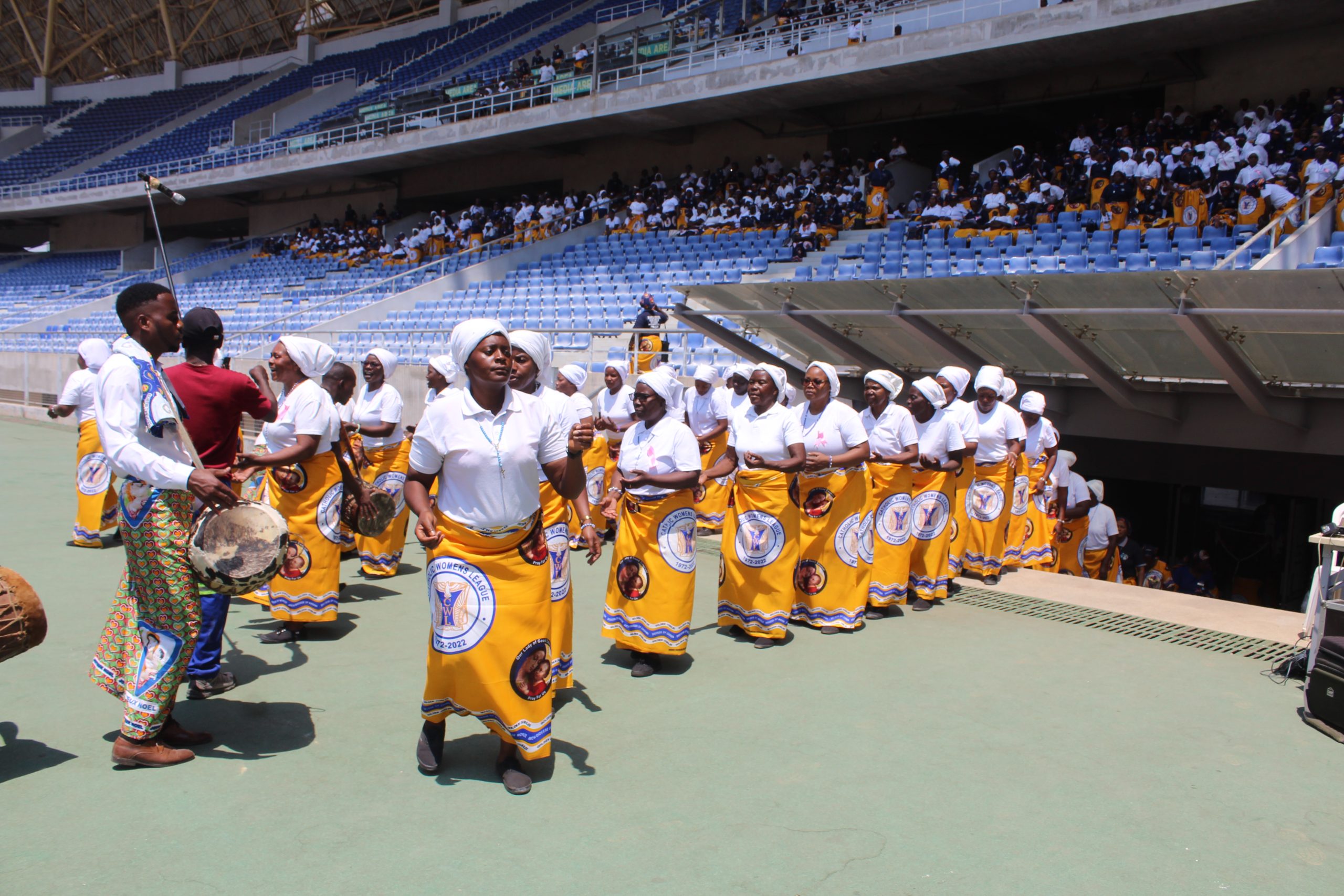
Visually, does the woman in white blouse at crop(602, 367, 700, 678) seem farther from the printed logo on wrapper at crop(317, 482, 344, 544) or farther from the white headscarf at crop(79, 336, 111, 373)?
the white headscarf at crop(79, 336, 111, 373)

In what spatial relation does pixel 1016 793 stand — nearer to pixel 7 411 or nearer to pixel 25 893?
pixel 25 893

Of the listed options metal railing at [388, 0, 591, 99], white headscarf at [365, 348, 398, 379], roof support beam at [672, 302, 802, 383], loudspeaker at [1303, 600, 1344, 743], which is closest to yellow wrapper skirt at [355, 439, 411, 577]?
white headscarf at [365, 348, 398, 379]

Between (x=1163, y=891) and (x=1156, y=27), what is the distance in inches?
632

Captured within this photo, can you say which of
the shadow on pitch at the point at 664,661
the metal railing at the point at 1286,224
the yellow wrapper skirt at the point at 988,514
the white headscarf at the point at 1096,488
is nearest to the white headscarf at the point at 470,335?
the shadow on pitch at the point at 664,661

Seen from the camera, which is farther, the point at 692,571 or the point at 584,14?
the point at 584,14

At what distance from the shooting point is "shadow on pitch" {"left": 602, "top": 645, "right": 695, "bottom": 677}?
5.26 meters

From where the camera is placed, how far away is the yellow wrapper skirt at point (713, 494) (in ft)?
28.7

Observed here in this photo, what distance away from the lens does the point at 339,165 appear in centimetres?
2970

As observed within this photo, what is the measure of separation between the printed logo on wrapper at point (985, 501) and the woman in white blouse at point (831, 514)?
5.63 ft

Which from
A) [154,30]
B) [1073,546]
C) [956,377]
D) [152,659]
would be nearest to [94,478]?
[152,659]

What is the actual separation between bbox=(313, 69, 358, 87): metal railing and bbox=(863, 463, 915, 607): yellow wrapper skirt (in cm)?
3612

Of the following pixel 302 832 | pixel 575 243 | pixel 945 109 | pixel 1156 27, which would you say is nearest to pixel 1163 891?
pixel 302 832

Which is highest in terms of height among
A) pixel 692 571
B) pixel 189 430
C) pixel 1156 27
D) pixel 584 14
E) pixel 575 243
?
pixel 584 14

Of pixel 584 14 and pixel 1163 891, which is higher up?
pixel 584 14
